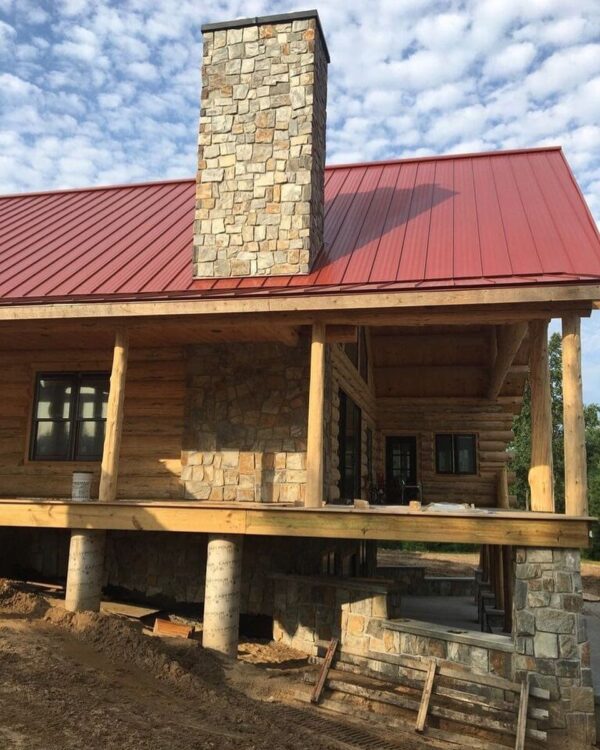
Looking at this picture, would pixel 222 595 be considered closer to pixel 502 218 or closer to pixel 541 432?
pixel 541 432

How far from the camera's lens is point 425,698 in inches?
344

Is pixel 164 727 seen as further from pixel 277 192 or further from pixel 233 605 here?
pixel 277 192

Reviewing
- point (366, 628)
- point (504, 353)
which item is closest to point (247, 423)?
point (366, 628)

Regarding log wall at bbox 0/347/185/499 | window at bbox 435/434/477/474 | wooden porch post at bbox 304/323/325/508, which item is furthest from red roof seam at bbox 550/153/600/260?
log wall at bbox 0/347/185/499

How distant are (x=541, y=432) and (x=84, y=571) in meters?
6.90

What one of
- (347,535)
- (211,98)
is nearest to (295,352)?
(347,535)

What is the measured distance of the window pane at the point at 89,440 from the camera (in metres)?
12.6

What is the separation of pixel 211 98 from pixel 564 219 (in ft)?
21.5

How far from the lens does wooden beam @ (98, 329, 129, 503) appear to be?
404 inches

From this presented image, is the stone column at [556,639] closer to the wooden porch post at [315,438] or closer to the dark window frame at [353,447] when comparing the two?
the wooden porch post at [315,438]

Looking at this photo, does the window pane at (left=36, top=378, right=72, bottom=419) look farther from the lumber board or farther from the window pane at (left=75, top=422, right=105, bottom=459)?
the lumber board

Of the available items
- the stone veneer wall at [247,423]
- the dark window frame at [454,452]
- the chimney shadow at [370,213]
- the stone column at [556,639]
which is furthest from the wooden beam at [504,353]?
the stone column at [556,639]

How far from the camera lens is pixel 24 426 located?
13.0m

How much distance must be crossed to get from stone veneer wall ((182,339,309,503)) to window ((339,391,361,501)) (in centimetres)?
179
